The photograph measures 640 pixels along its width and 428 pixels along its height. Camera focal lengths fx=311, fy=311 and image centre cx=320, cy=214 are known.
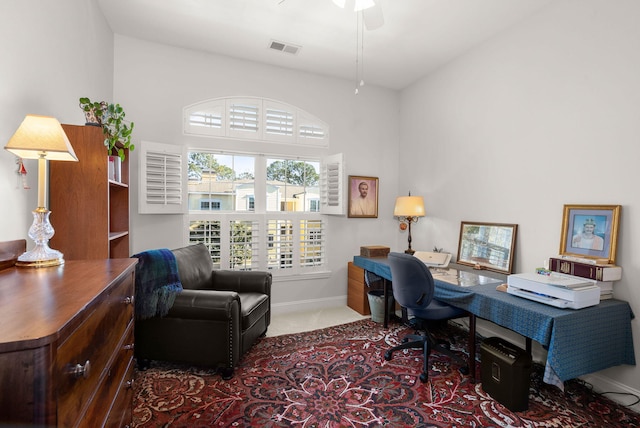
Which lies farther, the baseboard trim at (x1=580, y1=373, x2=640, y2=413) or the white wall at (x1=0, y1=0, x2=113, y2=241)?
the baseboard trim at (x1=580, y1=373, x2=640, y2=413)

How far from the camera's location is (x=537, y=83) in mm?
2732

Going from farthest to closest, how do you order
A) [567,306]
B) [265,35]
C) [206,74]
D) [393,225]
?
[393,225] → [206,74] → [265,35] → [567,306]

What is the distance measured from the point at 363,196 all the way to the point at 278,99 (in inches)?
65.3

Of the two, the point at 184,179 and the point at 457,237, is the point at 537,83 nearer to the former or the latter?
the point at 457,237

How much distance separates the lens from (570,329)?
189 centimetres

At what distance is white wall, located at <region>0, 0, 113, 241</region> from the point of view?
1514 mm

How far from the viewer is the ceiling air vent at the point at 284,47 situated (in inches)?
130

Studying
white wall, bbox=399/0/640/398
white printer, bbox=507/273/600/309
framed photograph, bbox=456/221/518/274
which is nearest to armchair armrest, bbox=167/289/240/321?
white printer, bbox=507/273/600/309

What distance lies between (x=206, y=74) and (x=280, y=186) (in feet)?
4.96

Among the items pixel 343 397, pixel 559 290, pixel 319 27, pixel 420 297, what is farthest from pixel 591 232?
pixel 319 27

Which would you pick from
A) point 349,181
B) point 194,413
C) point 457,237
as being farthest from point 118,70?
point 457,237

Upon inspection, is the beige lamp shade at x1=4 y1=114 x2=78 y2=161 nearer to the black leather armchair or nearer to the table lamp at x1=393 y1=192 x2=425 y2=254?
the black leather armchair

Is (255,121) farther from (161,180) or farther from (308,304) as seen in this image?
(308,304)

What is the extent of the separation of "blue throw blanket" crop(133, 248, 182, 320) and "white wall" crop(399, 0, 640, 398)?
2.96m
